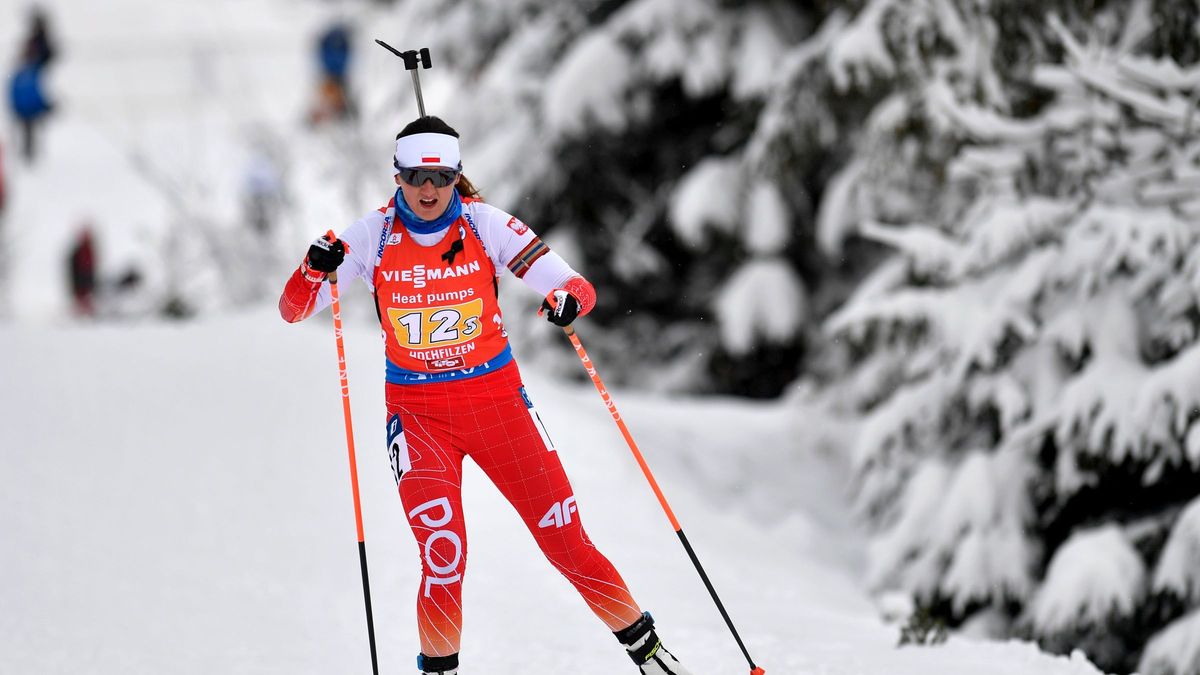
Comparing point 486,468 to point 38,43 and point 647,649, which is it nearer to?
point 647,649

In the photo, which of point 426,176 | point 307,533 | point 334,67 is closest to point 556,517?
point 426,176

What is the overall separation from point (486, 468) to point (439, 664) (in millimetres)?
641

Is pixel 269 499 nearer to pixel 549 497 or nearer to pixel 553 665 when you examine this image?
pixel 553 665

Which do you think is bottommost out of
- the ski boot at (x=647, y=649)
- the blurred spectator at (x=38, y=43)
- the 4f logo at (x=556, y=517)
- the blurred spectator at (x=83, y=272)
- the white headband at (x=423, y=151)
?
the ski boot at (x=647, y=649)

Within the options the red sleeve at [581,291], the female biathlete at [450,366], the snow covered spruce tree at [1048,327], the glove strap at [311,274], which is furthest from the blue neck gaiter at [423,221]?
the snow covered spruce tree at [1048,327]

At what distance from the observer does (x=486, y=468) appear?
4324 mm

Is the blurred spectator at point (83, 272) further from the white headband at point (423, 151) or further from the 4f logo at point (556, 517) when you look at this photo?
the 4f logo at point (556, 517)

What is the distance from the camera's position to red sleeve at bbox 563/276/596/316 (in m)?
4.23

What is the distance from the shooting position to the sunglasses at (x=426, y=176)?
405 centimetres

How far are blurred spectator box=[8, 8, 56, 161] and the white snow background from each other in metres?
4.18

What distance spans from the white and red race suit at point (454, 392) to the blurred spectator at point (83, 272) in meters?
14.0

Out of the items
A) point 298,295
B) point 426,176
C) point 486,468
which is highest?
point 426,176

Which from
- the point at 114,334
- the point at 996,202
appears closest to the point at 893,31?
the point at 996,202

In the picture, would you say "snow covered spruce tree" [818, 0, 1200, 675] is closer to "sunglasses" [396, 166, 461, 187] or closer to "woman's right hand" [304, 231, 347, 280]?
"sunglasses" [396, 166, 461, 187]
